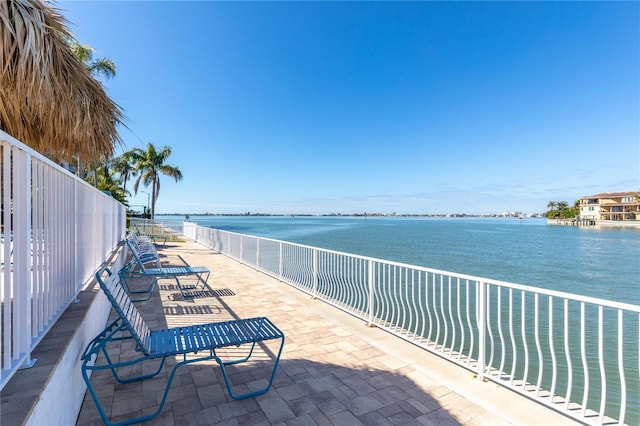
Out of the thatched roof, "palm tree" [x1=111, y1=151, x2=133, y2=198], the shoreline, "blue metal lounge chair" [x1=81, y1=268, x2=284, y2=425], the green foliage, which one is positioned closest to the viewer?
"blue metal lounge chair" [x1=81, y1=268, x2=284, y2=425]

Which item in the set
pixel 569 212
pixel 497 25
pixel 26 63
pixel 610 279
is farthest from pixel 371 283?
pixel 569 212

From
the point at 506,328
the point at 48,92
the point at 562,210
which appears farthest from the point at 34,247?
the point at 562,210

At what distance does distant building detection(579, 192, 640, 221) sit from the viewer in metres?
66.4

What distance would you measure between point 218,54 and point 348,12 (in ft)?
23.5

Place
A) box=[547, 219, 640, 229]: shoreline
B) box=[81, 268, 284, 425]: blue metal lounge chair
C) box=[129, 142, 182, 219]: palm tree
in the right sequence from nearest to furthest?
box=[81, 268, 284, 425]: blue metal lounge chair < box=[129, 142, 182, 219]: palm tree < box=[547, 219, 640, 229]: shoreline

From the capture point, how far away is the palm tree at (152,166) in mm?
25562

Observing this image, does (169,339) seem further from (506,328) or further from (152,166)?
(152,166)

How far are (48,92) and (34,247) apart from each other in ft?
6.48

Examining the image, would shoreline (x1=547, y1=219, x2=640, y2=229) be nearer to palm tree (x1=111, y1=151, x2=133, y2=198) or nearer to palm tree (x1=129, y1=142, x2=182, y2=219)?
palm tree (x1=129, y1=142, x2=182, y2=219)

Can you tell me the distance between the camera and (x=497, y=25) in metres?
15.4

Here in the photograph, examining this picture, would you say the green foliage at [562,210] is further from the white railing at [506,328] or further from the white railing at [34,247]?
the white railing at [34,247]

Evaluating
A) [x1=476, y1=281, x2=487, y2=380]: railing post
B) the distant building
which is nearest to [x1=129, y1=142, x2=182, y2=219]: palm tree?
[x1=476, y1=281, x2=487, y2=380]: railing post

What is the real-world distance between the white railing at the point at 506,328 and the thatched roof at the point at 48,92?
4151 mm

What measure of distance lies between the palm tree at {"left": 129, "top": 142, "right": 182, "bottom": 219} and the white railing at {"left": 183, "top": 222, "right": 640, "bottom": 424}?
1783cm
